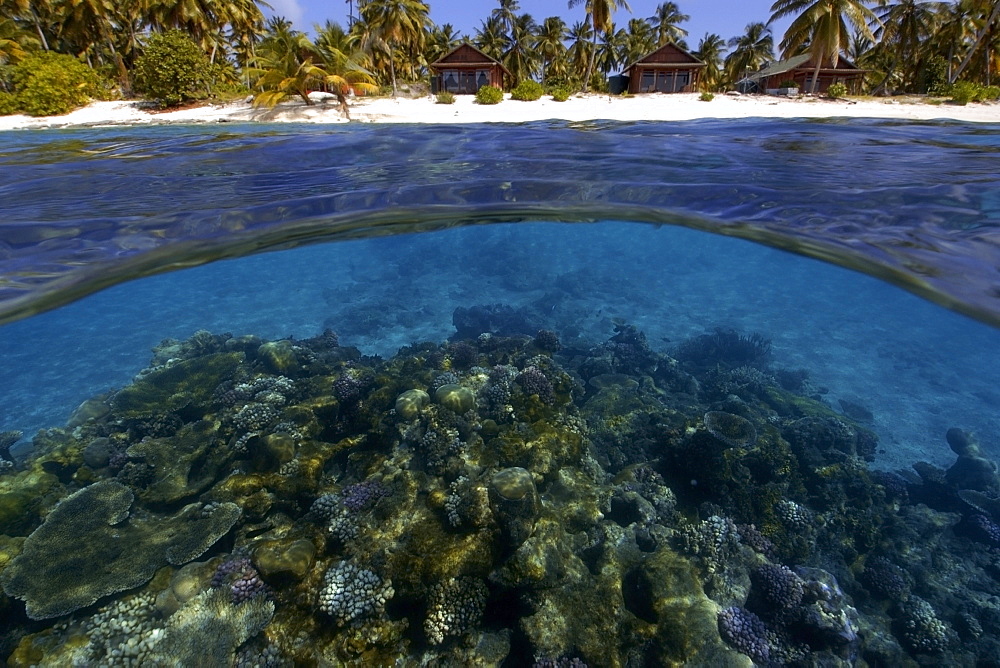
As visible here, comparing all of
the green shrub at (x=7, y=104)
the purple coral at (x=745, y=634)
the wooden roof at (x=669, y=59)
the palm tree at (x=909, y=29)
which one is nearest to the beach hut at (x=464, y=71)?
the wooden roof at (x=669, y=59)

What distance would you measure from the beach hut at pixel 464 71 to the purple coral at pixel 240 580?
37455 millimetres

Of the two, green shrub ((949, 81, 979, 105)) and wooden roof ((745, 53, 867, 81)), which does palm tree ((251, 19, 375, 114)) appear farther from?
green shrub ((949, 81, 979, 105))

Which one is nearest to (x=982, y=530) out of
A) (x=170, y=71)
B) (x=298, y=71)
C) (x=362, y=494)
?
(x=362, y=494)

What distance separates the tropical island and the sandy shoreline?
0.19 metres

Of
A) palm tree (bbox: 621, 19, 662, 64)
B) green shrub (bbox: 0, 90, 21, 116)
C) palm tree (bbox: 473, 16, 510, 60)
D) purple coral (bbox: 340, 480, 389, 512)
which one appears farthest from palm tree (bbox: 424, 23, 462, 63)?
purple coral (bbox: 340, 480, 389, 512)

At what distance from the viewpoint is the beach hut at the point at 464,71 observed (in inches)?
1412

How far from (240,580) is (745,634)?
6.07 metres

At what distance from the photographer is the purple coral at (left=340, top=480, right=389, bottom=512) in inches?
258

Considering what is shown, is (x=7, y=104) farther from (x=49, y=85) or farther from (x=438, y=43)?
(x=438, y=43)

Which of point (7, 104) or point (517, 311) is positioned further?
point (7, 104)

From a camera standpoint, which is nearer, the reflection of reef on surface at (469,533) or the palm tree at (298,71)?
the reflection of reef on surface at (469,533)

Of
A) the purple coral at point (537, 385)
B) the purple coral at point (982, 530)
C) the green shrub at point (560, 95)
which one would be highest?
the green shrub at point (560, 95)

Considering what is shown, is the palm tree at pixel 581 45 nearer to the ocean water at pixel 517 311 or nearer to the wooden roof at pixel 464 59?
the wooden roof at pixel 464 59

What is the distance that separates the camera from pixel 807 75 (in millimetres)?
35688
